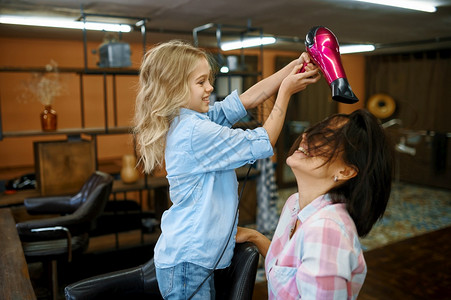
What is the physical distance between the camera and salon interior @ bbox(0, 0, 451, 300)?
4.85 feet

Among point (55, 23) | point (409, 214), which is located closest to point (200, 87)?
point (55, 23)

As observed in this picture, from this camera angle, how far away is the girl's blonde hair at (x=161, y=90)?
1.12m

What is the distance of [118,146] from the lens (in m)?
6.18

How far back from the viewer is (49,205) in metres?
2.90

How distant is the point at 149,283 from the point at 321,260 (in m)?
0.72

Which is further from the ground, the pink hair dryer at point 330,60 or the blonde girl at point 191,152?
the pink hair dryer at point 330,60

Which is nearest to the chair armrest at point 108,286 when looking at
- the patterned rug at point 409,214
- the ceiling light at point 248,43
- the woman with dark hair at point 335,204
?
the woman with dark hair at point 335,204

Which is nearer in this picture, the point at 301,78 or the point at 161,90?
the point at 301,78

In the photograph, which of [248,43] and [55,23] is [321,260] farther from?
[248,43]

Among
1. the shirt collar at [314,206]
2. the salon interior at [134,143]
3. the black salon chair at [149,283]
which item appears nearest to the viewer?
the shirt collar at [314,206]

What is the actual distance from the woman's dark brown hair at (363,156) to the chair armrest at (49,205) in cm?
244

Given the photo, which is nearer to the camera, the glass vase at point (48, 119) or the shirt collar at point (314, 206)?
the shirt collar at point (314, 206)

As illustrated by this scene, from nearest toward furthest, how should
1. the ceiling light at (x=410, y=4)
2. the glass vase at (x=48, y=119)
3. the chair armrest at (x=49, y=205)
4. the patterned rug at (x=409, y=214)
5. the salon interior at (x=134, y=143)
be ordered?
1. the salon interior at (x=134, y=143)
2. the chair armrest at (x=49, y=205)
3. the ceiling light at (x=410, y=4)
4. the glass vase at (x=48, y=119)
5. the patterned rug at (x=409, y=214)

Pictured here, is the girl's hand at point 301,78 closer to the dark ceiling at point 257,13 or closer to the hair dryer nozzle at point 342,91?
the hair dryer nozzle at point 342,91
